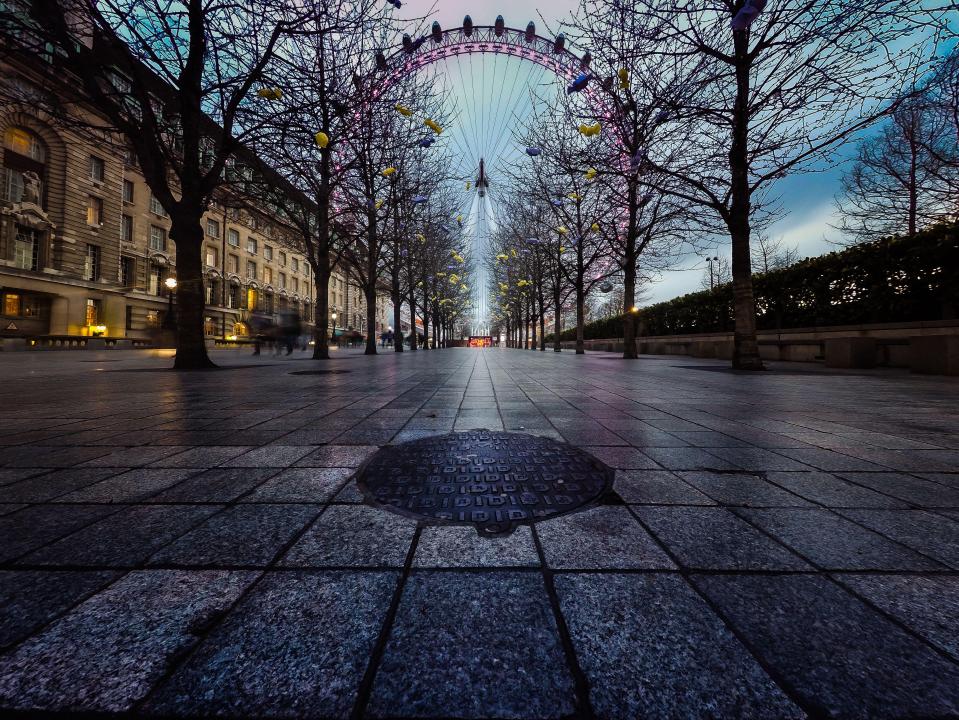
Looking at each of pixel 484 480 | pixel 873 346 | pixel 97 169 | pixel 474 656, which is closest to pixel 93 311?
pixel 97 169

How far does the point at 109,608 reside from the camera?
1197 millimetres

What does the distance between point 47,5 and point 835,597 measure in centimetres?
1250

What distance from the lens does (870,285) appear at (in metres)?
11.1

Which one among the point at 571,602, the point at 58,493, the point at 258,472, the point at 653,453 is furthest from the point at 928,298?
the point at 58,493

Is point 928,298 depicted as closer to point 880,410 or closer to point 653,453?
point 880,410

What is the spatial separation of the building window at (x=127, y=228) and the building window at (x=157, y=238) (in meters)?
1.74

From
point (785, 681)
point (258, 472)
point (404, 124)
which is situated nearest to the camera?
point (785, 681)

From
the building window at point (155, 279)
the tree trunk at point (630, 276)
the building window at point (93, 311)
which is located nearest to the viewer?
the tree trunk at point (630, 276)

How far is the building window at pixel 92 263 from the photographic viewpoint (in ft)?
91.9

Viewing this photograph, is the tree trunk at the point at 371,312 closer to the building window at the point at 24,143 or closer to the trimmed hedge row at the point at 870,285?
the trimmed hedge row at the point at 870,285

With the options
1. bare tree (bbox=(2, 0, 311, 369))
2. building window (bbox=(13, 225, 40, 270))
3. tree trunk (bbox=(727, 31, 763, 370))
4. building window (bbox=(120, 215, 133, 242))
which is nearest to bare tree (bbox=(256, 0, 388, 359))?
bare tree (bbox=(2, 0, 311, 369))

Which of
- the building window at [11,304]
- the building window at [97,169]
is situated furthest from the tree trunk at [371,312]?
the building window at [97,169]

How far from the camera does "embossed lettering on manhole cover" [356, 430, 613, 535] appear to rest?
1895 millimetres

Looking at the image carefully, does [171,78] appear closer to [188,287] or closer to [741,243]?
[188,287]
